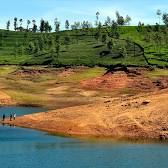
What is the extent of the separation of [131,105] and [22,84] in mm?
81362

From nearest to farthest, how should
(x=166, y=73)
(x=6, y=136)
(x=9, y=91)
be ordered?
(x=6, y=136) < (x=9, y=91) < (x=166, y=73)

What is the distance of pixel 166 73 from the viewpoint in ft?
625

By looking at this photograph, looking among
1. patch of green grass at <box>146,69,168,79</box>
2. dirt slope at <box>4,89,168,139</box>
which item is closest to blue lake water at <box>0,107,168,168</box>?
dirt slope at <box>4,89,168,139</box>

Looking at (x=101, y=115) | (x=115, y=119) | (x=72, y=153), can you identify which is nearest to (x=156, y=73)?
(x=101, y=115)

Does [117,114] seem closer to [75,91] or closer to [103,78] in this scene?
[75,91]

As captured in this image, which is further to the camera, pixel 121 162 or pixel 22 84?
pixel 22 84

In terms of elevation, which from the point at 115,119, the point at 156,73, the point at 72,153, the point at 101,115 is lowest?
the point at 72,153

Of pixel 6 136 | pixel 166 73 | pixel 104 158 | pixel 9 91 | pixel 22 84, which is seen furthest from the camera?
pixel 166 73

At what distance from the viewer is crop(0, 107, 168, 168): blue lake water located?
2618 inches

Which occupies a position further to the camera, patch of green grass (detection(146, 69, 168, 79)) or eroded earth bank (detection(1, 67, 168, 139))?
patch of green grass (detection(146, 69, 168, 79))

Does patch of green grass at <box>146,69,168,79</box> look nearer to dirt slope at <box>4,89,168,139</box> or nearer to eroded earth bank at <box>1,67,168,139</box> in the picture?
eroded earth bank at <box>1,67,168,139</box>

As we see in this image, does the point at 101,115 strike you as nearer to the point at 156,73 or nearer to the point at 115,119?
the point at 115,119

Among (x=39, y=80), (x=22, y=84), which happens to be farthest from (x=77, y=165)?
(x=39, y=80)

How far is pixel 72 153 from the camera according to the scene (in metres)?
74.6
